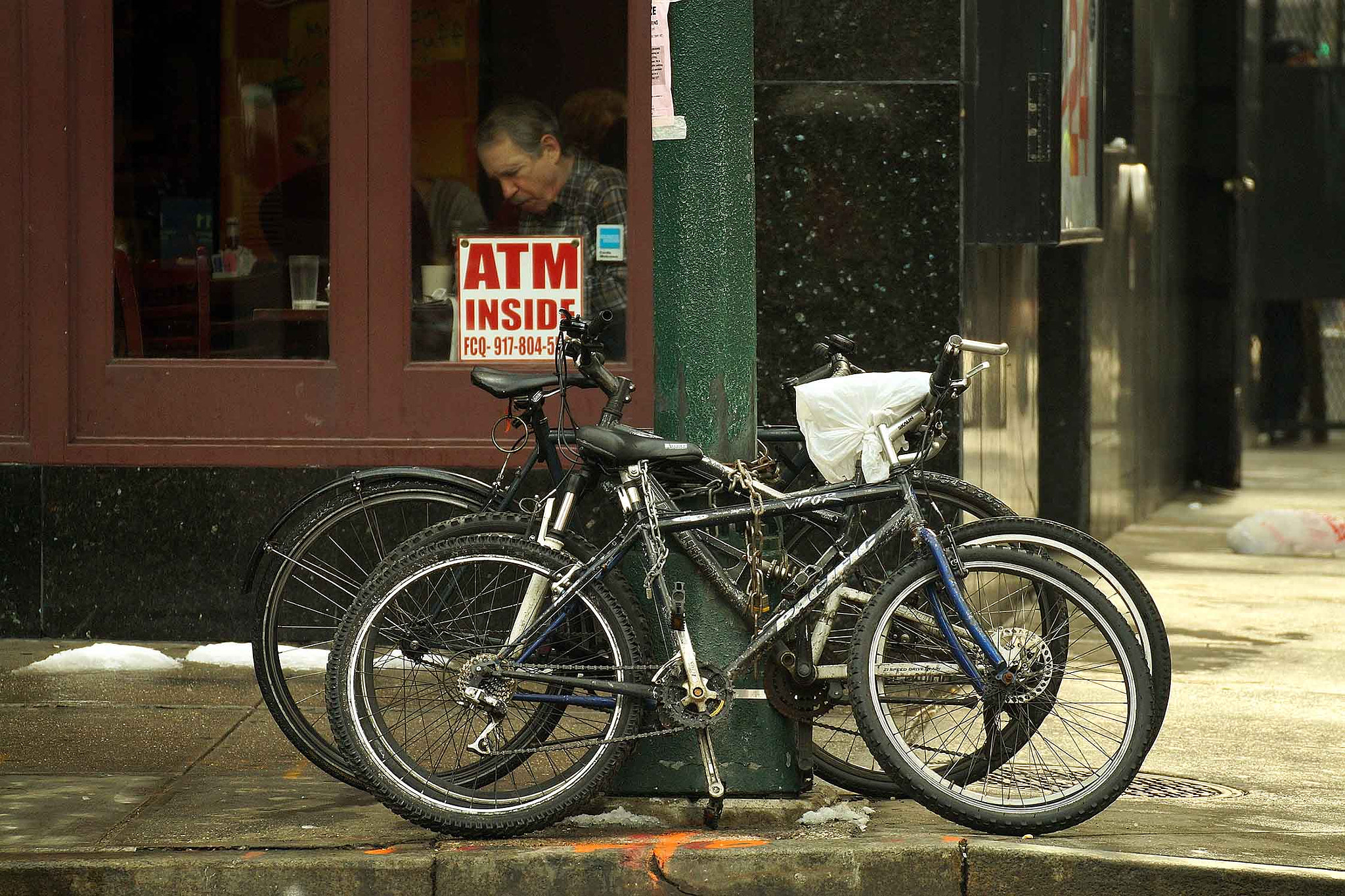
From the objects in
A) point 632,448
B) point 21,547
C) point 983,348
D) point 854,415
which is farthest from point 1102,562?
point 21,547

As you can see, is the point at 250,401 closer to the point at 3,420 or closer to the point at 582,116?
the point at 3,420

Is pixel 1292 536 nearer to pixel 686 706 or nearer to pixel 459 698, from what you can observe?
pixel 686 706

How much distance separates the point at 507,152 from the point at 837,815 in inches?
127

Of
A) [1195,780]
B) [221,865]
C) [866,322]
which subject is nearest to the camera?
[221,865]

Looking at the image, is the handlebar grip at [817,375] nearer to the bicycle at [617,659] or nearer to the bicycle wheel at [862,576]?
the bicycle wheel at [862,576]

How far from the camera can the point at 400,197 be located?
7238mm

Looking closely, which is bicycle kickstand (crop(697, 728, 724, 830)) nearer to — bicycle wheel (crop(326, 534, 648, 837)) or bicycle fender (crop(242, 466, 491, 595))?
bicycle wheel (crop(326, 534, 648, 837))

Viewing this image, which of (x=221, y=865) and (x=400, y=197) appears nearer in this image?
(x=221, y=865)

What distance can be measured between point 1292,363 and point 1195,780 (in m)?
13.3

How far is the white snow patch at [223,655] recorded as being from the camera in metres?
7.07

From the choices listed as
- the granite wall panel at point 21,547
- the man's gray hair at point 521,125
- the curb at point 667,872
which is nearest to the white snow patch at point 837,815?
the curb at point 667,872

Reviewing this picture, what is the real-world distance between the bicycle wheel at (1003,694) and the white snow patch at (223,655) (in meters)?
3.02

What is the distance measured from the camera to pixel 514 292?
24.0ft

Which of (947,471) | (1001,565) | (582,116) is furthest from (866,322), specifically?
(1001,565)
